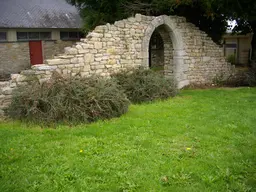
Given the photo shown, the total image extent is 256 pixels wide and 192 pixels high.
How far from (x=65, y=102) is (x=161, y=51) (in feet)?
34.8

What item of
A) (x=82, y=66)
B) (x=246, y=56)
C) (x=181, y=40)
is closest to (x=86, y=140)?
(x=82, y=66)

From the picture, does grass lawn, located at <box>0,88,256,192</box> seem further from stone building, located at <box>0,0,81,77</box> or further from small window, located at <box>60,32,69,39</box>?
small window, located at <box>60,32,69,39</box>

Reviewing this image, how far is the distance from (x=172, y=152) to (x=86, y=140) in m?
1.48

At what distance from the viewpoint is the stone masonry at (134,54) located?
707 centimetres

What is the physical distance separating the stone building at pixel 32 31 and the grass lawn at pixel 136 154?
10859 millimetres

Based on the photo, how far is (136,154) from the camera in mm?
4312

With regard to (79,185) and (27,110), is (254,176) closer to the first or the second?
(79,185)

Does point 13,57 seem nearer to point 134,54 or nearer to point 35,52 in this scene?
point 35,52

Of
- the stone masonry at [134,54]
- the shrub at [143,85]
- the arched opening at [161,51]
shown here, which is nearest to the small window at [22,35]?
the arched opening at [161,51]

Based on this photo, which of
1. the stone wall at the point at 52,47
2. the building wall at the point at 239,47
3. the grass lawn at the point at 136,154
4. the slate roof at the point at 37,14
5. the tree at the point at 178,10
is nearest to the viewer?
the grass lawn at the point at 136,154

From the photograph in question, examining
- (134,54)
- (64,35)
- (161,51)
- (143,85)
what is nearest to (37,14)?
(64,35)

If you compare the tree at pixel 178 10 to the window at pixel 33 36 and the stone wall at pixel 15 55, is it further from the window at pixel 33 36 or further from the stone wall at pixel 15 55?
the window at pixel 33 36

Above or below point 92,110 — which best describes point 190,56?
→ above

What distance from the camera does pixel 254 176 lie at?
3697 millimetres
